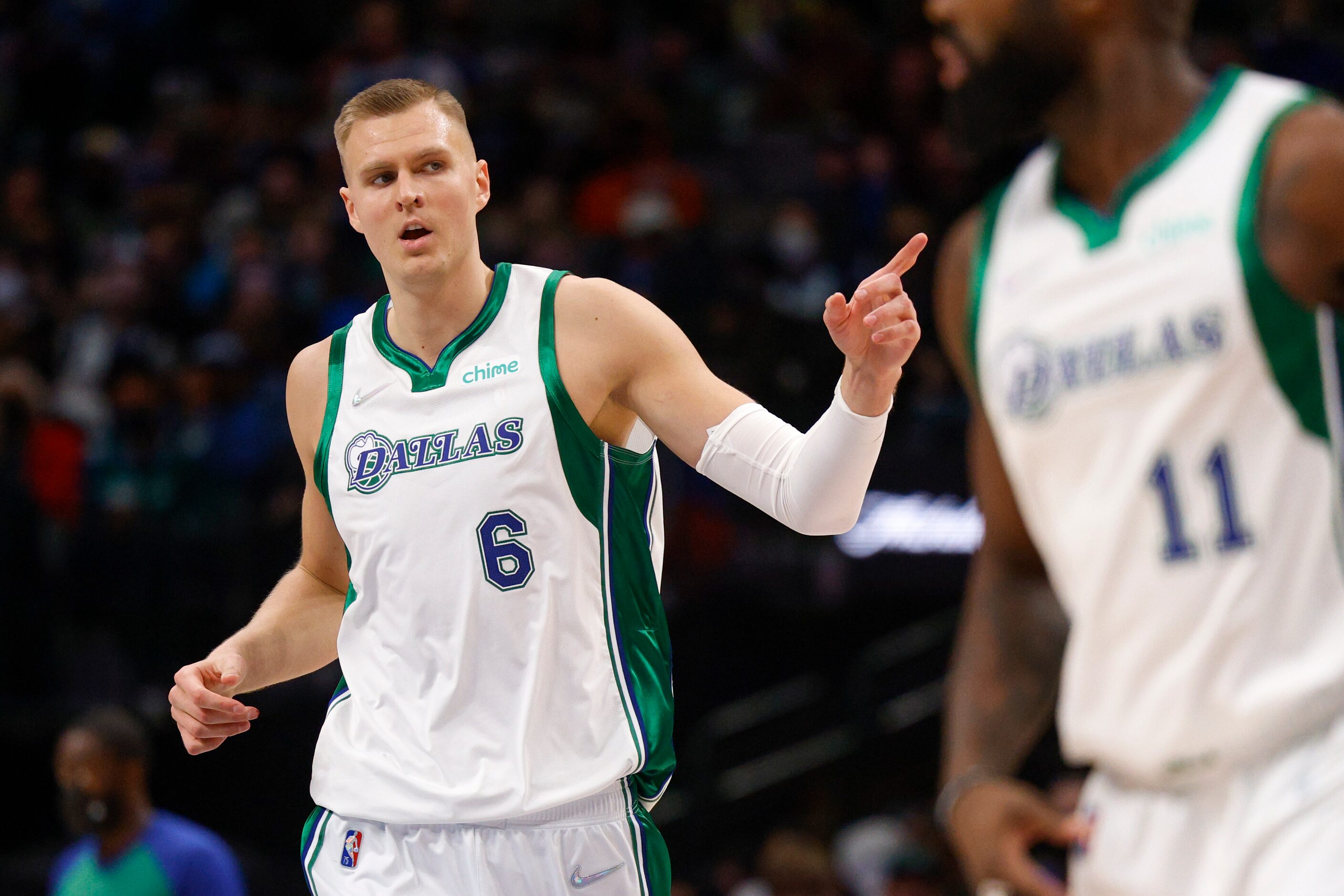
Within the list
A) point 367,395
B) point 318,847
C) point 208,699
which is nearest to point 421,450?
point 367,395

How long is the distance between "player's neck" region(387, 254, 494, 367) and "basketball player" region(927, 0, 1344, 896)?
1760mm

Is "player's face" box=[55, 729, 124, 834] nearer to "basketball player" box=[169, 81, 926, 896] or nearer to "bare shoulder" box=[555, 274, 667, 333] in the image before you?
"basketball player" box=[169, 81, 926, 896]

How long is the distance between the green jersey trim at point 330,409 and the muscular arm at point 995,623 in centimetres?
189

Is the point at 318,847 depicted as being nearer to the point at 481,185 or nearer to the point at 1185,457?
the point at 481,185

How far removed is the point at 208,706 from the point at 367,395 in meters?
0.84

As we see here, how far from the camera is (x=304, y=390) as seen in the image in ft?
14.0

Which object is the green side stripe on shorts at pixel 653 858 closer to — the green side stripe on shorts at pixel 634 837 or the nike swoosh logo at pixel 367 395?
the green side stripe on shorts at pixel 634 837

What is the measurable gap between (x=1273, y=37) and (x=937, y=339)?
287 centimetres

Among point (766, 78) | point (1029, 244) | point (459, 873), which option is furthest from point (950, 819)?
point (766, 78)

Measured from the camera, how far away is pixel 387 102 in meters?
4.04

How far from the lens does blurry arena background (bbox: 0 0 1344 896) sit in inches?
355

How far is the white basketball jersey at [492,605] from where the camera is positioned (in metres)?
3.74

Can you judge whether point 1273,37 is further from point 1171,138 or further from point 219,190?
point 1171,138

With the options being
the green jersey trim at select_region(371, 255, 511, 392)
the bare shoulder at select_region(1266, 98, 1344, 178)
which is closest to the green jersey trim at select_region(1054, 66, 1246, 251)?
the bare shoulder at select_region(1266, 98, 1344, 178)
